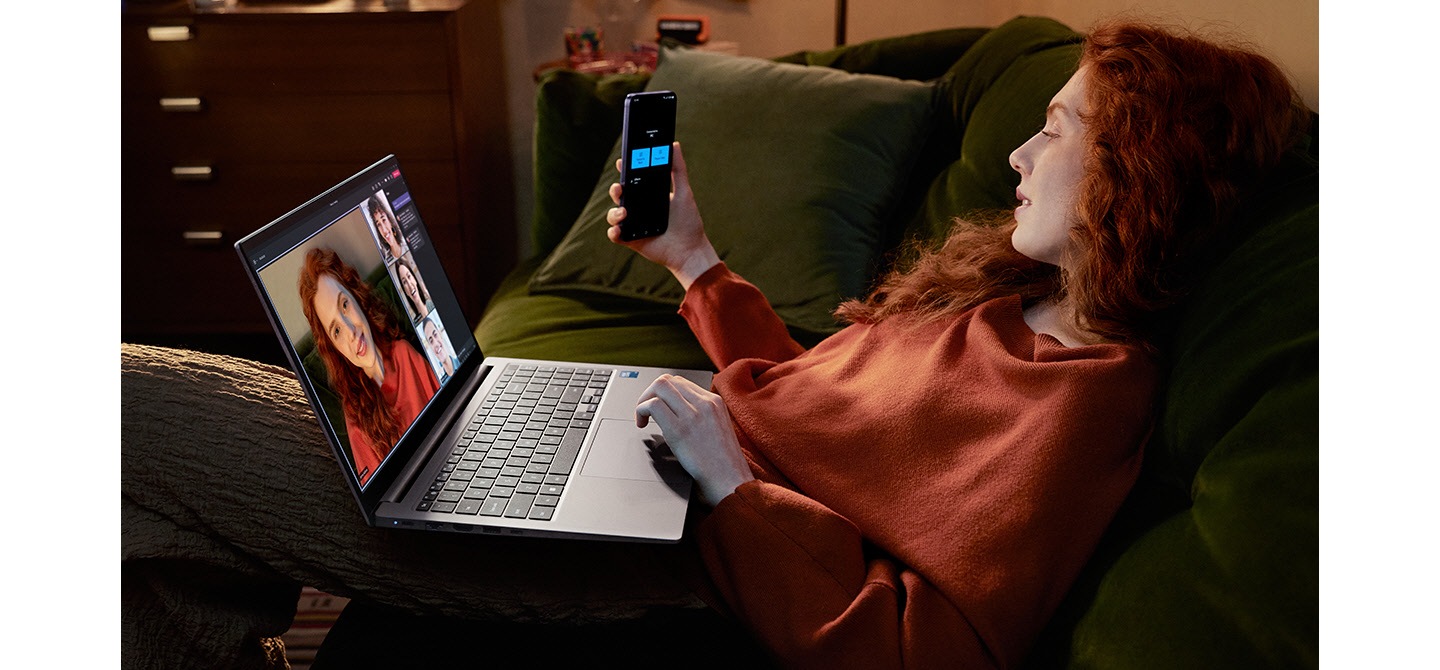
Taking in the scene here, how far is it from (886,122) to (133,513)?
1.17m

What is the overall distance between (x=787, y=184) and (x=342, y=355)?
34.1 inches

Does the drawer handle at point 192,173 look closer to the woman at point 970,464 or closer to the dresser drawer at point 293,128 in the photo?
the dresser drawer at point 293,128

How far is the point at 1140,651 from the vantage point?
69 cm

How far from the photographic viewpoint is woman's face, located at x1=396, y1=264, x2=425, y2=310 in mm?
1033

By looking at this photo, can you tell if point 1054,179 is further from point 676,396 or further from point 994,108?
point 994,108

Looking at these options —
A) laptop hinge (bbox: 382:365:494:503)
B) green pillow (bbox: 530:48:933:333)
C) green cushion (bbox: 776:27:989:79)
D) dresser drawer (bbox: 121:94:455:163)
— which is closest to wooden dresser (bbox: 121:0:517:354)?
dresser drawer (bbox: 121:94:455:163)

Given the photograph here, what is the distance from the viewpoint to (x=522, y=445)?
976 millimetres

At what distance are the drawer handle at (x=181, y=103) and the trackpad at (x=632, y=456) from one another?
69.4 inches

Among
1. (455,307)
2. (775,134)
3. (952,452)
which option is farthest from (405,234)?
(775,134)

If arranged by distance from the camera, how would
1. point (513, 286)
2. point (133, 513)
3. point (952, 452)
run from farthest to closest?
point (513, 286) → point (952, 452) → point (133, 513)

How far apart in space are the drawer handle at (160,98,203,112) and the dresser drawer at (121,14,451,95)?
19mm

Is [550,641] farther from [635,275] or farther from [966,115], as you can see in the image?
[966,115]

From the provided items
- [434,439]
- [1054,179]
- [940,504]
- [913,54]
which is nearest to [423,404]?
[434,439]

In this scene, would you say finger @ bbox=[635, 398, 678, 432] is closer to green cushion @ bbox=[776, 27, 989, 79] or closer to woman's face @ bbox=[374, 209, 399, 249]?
woman's face @ bbox=[374, 209, 399, 249]
